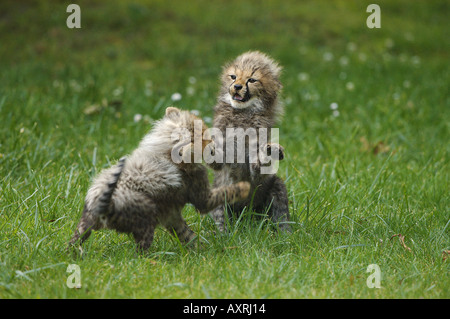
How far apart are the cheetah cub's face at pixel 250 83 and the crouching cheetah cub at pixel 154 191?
50 centimetres

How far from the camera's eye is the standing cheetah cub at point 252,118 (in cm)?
445

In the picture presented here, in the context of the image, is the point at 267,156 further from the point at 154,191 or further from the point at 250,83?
the point at 154,191

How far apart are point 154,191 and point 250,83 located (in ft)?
4.27

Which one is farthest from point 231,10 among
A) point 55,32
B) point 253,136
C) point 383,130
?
point 253,136

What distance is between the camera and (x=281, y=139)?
7.07 m

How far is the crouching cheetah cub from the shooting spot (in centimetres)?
373
